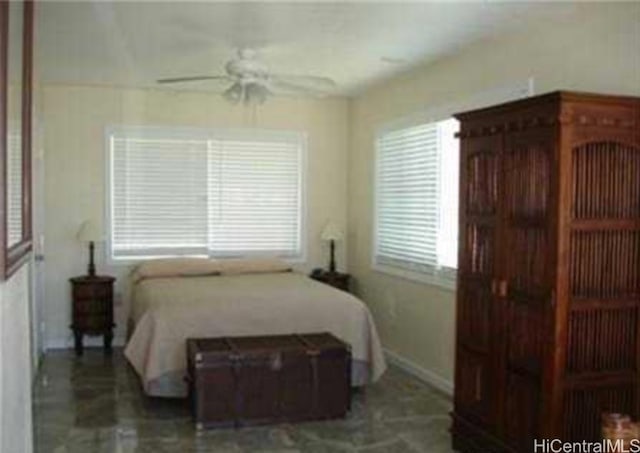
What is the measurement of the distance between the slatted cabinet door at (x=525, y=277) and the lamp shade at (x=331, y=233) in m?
3.62

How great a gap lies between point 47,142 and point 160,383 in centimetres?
295

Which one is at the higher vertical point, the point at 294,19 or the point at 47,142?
the point at 294,19

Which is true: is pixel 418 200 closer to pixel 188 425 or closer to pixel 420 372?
pixel 420 372

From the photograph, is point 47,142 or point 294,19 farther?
point 47,142

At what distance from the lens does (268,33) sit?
451 cm

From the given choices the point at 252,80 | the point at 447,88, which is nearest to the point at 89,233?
the point at 252,80

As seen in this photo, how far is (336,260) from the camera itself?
24.2 feet

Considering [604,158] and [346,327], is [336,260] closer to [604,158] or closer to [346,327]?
[346,327]

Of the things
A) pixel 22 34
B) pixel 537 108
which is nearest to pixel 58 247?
pixel 22 34

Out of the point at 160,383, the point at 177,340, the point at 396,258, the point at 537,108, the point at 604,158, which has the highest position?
the point at 537,108

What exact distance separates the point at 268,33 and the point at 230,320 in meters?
2.00

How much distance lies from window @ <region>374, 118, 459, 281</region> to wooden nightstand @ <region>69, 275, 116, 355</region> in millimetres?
2567

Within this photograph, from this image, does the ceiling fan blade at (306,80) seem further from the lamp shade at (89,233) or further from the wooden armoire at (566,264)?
the lamp shade at (89,233)

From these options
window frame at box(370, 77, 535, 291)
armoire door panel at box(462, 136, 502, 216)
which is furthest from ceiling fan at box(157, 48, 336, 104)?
armoire door panel at box(462, 136, 502, 216)
